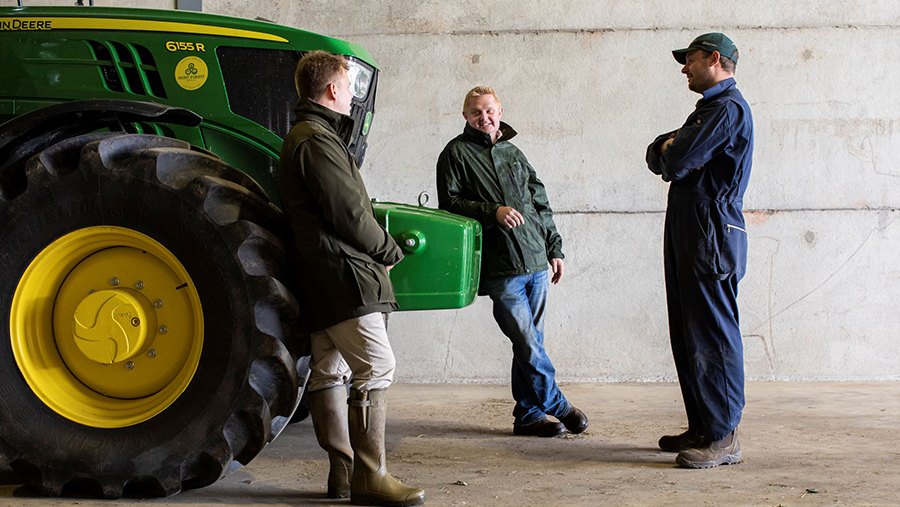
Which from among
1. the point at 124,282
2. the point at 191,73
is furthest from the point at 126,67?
the point at 124,282

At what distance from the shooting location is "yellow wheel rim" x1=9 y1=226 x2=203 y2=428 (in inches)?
112

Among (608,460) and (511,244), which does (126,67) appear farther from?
(608,460)

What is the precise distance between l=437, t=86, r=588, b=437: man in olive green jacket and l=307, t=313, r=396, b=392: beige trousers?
1217mm

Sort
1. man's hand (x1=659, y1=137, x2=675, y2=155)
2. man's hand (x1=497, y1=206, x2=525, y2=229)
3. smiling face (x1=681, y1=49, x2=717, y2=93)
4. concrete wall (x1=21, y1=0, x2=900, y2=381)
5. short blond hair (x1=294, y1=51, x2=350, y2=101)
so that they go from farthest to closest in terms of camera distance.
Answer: concrete wall (x1=21, y1=0, x2=900, y2=381) < man's hand (x1=497, y1=206, x2=525, y2=229) < man's hand (x1=659, y1=137, x2=675, y2=155) < smiling face (x1=681, y1=49, x2=717, y2=93) < short blond hair (x1=294, y1=51, x2=350, y2=101)

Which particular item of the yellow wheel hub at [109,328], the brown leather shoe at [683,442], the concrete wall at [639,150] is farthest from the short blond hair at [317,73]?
the concrete wall at [639,150]

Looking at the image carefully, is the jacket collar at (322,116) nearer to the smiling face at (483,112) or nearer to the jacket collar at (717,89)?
the smiling face at (483,112)

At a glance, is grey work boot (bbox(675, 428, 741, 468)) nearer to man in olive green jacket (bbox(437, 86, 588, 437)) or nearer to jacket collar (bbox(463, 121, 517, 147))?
man in olive green jacket (bbox(437, 86, 588, 437))

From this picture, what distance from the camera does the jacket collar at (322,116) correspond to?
2789 millimetres

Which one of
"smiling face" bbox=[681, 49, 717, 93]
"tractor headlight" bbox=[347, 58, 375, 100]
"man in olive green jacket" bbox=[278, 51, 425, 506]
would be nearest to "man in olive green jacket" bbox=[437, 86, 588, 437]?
"tractor headlight" bbox=[347, 58, 375, 100]

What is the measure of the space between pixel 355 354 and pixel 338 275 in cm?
29

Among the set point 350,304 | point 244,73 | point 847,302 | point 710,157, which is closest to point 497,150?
point 710,157

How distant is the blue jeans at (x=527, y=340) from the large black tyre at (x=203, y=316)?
1.39m

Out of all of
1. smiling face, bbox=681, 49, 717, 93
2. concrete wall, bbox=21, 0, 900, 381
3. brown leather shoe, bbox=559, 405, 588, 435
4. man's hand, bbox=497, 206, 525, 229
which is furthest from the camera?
concrete wall, bbox=21, 0, 900, 381

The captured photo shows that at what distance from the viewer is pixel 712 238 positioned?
3342 mm
